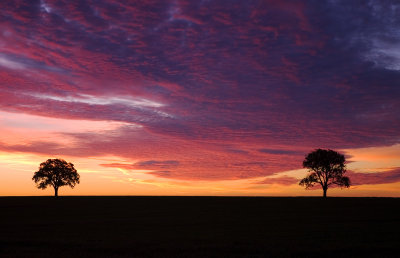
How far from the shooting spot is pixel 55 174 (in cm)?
10312

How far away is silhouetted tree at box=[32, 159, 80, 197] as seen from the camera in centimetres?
10250

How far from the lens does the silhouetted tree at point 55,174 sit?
336 ft
